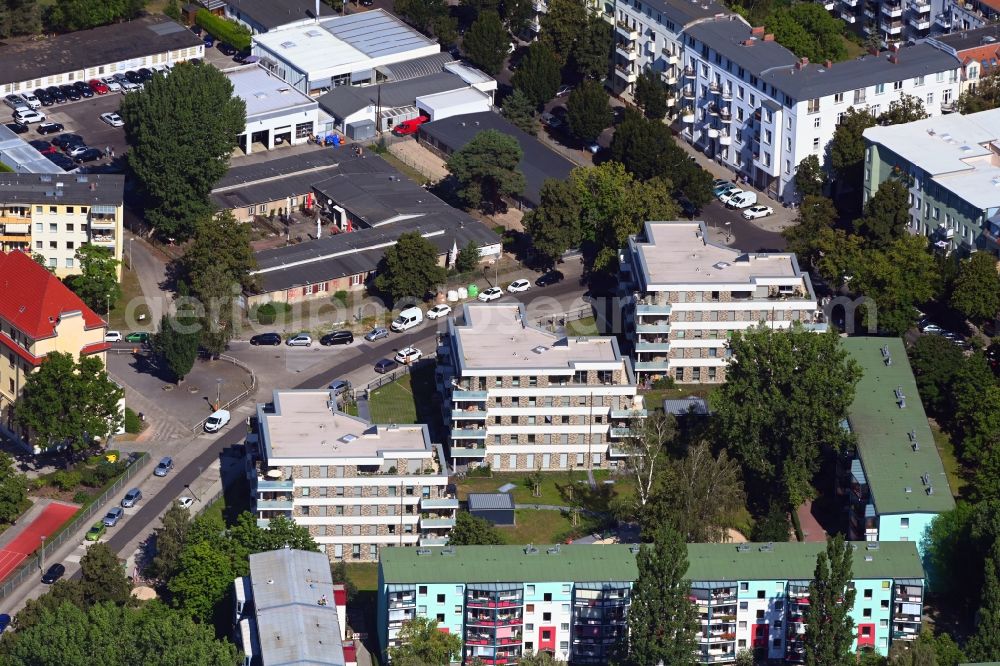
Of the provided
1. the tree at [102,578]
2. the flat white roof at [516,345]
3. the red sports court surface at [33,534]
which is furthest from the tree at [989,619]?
the red sports court surface at [33,534]

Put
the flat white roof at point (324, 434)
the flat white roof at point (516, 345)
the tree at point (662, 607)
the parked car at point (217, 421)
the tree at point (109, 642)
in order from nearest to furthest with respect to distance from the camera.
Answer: the tree at point (109, 642)
the tree at point (662, 607)
the flat white roof at point (324, 434)
the flat white roof at point (516, 345)
the parked car at point (217, 421)

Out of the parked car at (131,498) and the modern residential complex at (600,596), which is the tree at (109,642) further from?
the parked car at (131,498)

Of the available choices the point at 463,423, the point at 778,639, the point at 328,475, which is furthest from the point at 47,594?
the point at 778,639

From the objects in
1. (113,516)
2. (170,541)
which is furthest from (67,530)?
(170,541)

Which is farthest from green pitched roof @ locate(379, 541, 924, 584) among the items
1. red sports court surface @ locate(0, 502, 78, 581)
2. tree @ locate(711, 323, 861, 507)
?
red sports court surface @ locate(0, 502, 78, 581)

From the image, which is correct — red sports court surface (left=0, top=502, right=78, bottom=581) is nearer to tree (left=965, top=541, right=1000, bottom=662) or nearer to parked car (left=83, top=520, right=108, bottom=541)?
parked car (left=83, top=520, right=108, bottom=541)

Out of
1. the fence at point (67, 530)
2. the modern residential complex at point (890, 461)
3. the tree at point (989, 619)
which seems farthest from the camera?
the modern residential complex at point (890, 461)

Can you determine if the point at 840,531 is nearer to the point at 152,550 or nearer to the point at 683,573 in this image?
the point at 683,573
